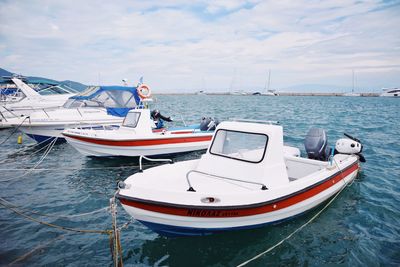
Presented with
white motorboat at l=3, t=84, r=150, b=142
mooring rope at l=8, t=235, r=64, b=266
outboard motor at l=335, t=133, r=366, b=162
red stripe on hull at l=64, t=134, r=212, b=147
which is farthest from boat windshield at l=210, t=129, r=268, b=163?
white motorboat at l=3, t=84, r=150, b=142

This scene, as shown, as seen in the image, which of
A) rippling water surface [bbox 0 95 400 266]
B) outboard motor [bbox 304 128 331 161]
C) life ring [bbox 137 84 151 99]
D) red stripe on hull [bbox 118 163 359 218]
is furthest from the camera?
life ring [bbox 137 84 151 99]

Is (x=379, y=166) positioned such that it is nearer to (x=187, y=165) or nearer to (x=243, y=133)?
(x=243, y=133)

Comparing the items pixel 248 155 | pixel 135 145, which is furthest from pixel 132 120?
pixel 248 155

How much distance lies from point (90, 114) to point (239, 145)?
12.0m

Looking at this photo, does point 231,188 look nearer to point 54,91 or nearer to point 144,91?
point 144,91

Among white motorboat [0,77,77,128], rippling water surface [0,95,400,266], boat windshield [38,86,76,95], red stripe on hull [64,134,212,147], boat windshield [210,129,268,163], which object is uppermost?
boat windshield [38,86,76,95]

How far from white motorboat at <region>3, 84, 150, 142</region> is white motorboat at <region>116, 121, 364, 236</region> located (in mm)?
8051

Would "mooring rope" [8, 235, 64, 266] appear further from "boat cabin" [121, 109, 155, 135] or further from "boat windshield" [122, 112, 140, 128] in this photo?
"boat windshield" [122, 112, 140, 128]

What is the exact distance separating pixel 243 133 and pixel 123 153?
20.8 feet

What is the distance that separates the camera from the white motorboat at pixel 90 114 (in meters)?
13.8

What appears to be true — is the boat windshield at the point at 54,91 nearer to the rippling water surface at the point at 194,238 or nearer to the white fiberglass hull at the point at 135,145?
the white fiberglass hull at the point at 135,145

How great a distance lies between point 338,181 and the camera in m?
6.92

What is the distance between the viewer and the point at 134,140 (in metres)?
10.4

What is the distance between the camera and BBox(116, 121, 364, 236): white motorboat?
4523mm
